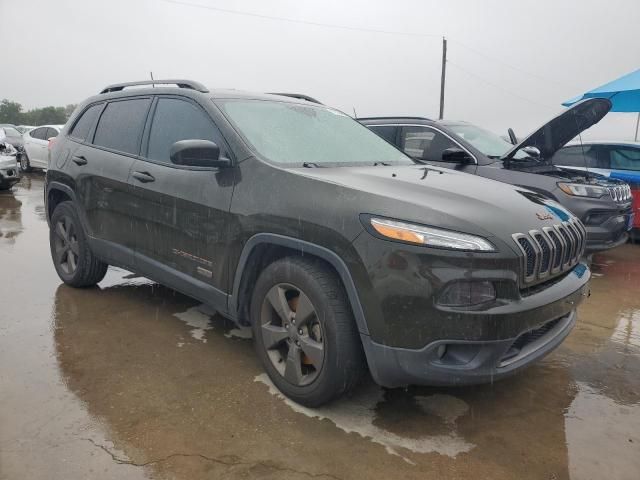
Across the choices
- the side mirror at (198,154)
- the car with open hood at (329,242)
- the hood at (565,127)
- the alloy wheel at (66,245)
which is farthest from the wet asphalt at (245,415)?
the hood at (565,127)

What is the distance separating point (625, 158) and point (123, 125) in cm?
716

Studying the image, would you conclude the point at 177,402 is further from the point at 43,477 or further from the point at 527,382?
the point at 527,382

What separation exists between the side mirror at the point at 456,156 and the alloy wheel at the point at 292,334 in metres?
3.58

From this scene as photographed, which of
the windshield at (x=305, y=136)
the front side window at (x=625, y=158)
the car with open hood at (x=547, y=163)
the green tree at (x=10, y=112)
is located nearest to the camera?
the windshield at (x=305, y=136)

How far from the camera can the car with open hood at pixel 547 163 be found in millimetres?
5535

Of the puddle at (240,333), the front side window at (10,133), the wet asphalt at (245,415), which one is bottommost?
A: the wet asphalt at (245,415)

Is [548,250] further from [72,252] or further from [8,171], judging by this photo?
[8,171]

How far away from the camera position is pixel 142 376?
10.0 feet

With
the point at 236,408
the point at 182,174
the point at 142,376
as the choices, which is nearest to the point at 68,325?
the point at 142,376

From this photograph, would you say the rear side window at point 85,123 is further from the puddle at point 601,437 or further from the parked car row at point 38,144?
the parked car row at point 38,144

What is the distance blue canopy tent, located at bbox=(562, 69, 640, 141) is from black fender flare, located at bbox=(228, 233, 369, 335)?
30.5ft

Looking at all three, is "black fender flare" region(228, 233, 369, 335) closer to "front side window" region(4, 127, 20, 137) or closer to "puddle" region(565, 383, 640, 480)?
"puddle" region(565, 383, 640, 480)

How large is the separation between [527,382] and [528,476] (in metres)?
0.97

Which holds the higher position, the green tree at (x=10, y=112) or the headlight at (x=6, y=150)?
the green tree at (x=10, y=112)
